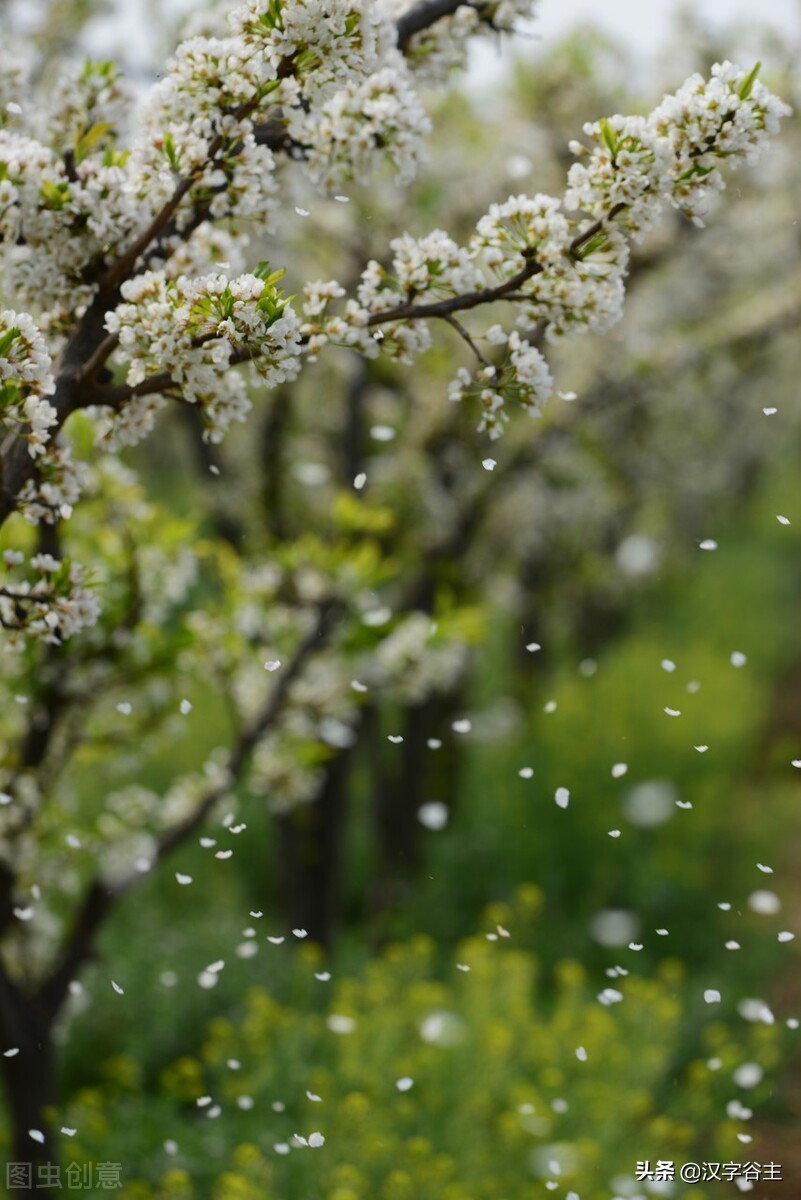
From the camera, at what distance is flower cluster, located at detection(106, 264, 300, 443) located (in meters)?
2.02

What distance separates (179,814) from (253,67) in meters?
3.42

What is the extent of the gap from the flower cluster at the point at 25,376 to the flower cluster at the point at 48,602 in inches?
12.8

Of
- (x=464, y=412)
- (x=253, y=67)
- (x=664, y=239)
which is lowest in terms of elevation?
(x=253, y=67)

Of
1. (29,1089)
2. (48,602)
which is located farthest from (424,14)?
(29,1089)

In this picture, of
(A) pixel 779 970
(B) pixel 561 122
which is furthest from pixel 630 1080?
(B) pixel 561 122

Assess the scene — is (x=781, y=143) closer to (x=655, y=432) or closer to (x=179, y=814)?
(x=655, y=432)

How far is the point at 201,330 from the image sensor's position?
207 centimetres

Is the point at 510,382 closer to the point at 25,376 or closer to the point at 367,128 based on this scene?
the point at 367,128

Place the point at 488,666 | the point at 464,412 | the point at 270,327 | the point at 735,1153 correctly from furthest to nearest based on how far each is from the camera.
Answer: the point at 488,666 < the point at 464,412 < the point at 735,1153 < the point at 270,327

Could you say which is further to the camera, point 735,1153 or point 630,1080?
point 735,1153

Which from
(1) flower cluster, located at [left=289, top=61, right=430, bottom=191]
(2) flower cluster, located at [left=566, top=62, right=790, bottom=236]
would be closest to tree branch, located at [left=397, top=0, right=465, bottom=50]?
(1) flower cluster, located at [left=289, top=61, right=430, bottom=191]

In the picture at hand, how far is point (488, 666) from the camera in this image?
45.2ft

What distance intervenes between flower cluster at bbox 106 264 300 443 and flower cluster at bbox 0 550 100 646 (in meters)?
0.40

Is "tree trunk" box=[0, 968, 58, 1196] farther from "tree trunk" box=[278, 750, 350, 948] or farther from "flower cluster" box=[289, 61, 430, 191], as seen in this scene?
"tree trunk" box=[278, 750, 350, 948]
